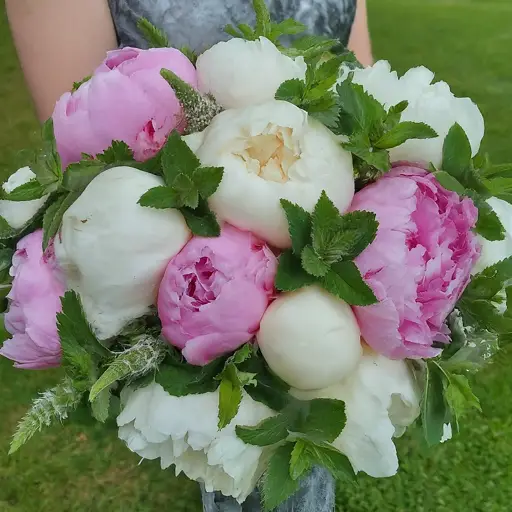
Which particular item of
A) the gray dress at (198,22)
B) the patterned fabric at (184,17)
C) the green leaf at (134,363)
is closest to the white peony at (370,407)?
the green leaf at (134,363)

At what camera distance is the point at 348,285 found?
21.8 inches

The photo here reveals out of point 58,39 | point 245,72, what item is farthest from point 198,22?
point 245,72

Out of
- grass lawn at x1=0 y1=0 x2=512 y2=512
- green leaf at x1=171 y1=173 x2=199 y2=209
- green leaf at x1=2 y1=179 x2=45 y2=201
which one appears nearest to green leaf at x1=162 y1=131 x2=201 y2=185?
green leaf at x1=171 y1=173 x2=199 y2=209

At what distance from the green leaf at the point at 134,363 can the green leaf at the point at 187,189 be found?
126 mm

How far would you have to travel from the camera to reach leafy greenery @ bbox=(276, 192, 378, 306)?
0.55 meters

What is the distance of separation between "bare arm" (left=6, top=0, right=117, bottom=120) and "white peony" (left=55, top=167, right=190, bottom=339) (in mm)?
461

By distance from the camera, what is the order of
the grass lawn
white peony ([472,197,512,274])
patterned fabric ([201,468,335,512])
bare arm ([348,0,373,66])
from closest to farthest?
white peony ([472,197,512,274]), patterned fabric ([201,468,335,512]), bare arm ([348,0,373,66]), the grass lawn

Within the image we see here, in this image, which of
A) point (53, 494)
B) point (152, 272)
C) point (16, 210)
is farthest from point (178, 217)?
point (53, 494)

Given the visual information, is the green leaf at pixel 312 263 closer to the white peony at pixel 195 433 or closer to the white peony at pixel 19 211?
the white peony at pixel 195 433

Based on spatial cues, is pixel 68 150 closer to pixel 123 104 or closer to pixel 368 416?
pixel 123 104

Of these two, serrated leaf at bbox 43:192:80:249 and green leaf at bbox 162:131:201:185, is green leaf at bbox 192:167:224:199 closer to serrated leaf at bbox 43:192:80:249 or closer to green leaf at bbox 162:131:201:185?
green leaf at bbox 162:131:201:185

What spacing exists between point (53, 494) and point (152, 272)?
1120 millimetres

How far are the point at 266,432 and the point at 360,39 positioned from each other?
0.78 m

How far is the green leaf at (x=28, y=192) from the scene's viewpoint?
623mm
